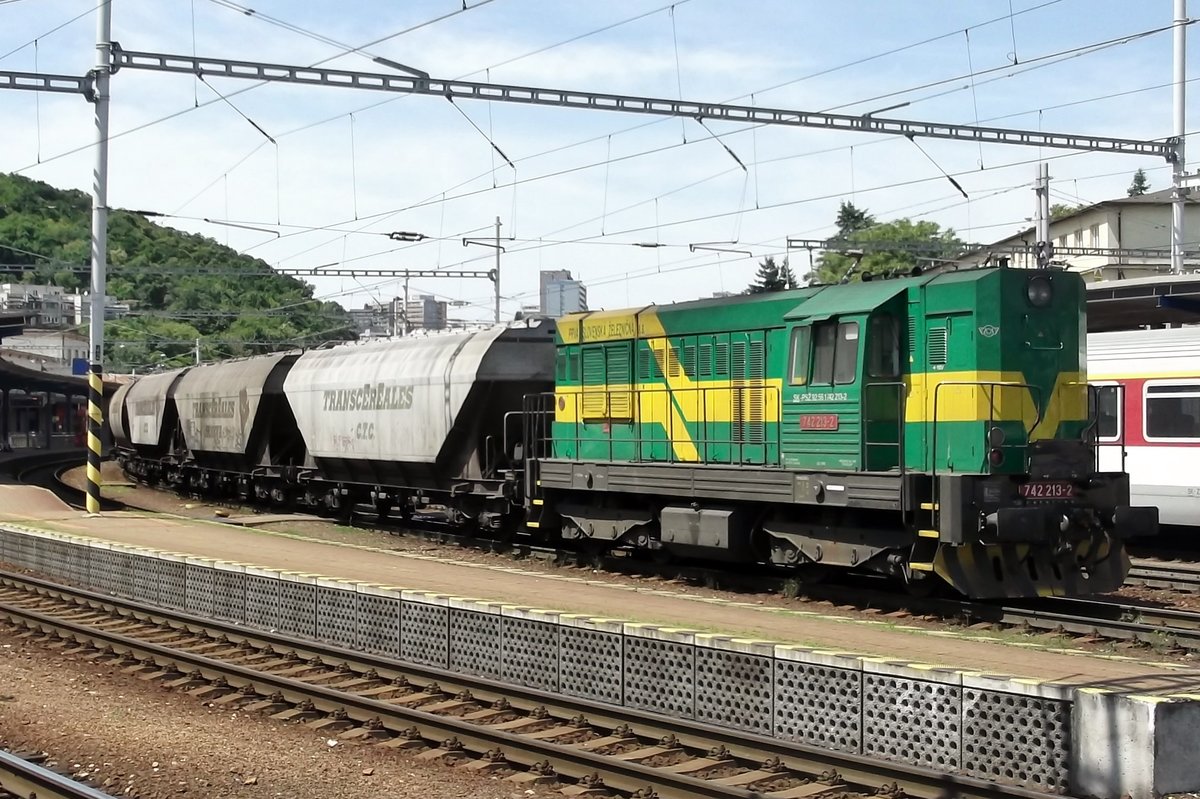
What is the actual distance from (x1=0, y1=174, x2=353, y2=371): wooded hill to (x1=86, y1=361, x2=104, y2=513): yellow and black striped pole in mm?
36055

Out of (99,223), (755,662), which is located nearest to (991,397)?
(755,662)

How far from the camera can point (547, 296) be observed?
50188mm

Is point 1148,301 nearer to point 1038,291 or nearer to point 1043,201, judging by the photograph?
point 1043,201

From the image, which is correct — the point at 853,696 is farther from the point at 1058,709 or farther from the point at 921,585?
the point at 921,585

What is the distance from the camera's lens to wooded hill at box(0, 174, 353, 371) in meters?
86.8

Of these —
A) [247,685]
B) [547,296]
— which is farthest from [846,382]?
[547,296]

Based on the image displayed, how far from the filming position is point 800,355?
15.8 meters

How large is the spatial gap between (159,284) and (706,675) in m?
114

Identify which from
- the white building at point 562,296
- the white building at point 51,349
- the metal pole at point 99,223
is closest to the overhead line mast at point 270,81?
the metal pole at point 99,223

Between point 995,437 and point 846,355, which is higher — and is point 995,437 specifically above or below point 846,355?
below

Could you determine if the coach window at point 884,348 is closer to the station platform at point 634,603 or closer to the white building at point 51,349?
the station platform at point 634,603

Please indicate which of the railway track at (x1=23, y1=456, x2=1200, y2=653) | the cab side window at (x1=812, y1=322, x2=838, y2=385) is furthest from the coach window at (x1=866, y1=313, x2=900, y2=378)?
the railway track at (x1=23, y1=456, x2=1200, y2=653)

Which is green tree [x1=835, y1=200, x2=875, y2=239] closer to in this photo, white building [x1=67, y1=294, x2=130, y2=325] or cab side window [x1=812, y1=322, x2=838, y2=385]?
white building [x1=67, y1=294, x2=130, y2=325]

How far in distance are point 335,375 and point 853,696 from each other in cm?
2054
